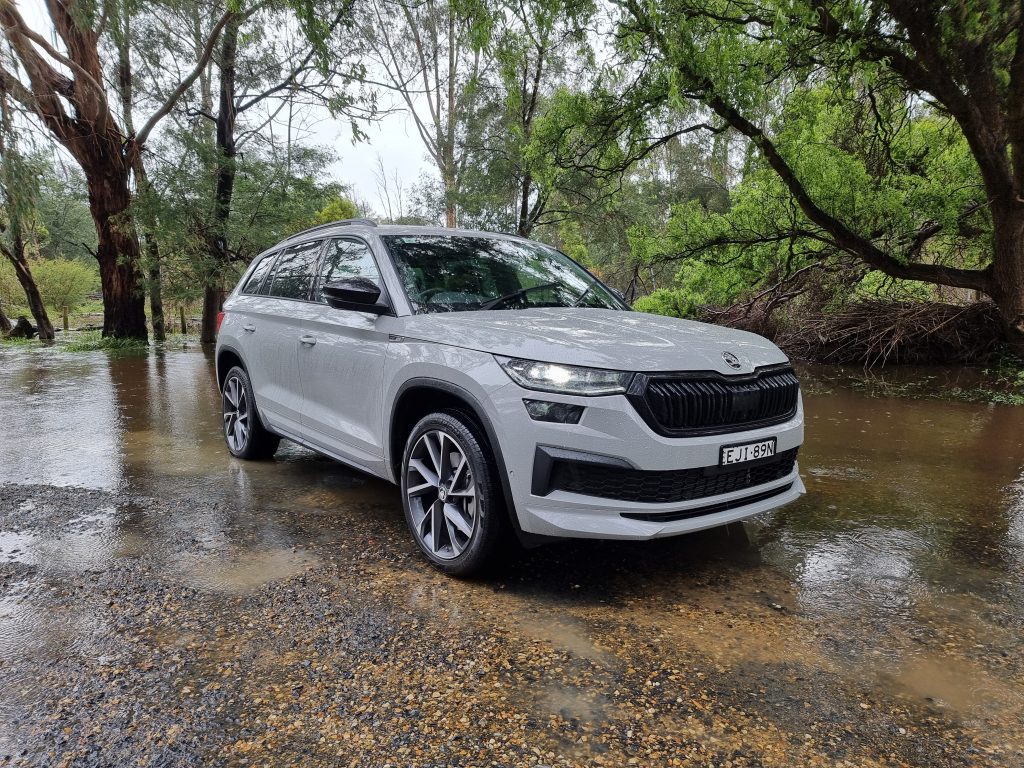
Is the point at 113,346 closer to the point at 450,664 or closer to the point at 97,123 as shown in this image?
the point at 97,123

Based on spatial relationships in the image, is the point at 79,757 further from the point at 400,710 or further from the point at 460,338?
the point at 460,338

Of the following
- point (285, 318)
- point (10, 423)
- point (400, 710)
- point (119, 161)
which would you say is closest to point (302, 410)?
point (285, 318)

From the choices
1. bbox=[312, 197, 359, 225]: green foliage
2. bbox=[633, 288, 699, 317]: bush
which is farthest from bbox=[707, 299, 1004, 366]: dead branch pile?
bbox=[312, 197, 359, 225]: green foliage

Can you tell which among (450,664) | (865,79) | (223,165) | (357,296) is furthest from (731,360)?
(223,165)

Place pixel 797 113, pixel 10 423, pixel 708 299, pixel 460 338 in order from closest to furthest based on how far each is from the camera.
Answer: pixel 460 338
pixel 10 423
pixel 797 113
pixel 708 299

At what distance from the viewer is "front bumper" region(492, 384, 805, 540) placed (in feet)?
8.98

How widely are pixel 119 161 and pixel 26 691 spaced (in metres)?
17.1

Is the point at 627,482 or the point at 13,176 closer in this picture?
the point at 627,482

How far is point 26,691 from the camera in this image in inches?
91.1

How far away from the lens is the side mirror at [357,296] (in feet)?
11.6

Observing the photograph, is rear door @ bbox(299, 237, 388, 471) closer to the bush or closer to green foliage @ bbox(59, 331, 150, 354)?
the bush

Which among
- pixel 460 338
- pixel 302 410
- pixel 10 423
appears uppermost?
pixel 460 338

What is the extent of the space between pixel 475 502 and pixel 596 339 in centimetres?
96

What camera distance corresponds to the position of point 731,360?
307 cm
